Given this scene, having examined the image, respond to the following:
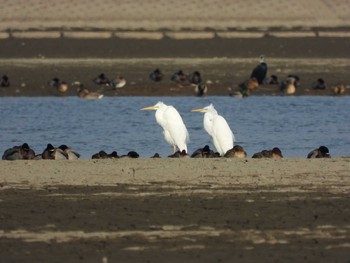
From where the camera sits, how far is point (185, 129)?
14961mm

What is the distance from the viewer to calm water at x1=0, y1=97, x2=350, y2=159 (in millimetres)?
15898

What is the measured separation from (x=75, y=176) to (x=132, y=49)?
1714 cm

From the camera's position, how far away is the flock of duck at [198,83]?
22.3 m

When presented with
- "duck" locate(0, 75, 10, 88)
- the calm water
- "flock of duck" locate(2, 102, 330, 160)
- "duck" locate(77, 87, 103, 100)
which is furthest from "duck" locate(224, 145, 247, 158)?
"duck" locate(0, 75, 10, 88)

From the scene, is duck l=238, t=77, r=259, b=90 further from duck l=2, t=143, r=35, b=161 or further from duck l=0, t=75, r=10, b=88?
duck l=2, t=143, r=35, b=161

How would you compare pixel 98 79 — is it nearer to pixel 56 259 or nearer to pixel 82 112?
pixel 82 112

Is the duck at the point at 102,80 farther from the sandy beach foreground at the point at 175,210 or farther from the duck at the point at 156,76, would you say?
the sandy beach foreground at the point at 175,210

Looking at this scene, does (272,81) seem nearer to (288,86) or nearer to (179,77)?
(288,86)

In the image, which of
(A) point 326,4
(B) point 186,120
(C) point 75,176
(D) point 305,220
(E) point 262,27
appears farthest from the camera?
(A) point 326,4

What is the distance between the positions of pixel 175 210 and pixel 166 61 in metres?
17.6

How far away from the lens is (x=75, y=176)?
11109 mm

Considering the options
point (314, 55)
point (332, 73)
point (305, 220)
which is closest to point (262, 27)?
point (314, 55)

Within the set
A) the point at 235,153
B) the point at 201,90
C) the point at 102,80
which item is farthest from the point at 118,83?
the point at 235,153

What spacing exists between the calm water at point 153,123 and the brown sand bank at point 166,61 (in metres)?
1.07
